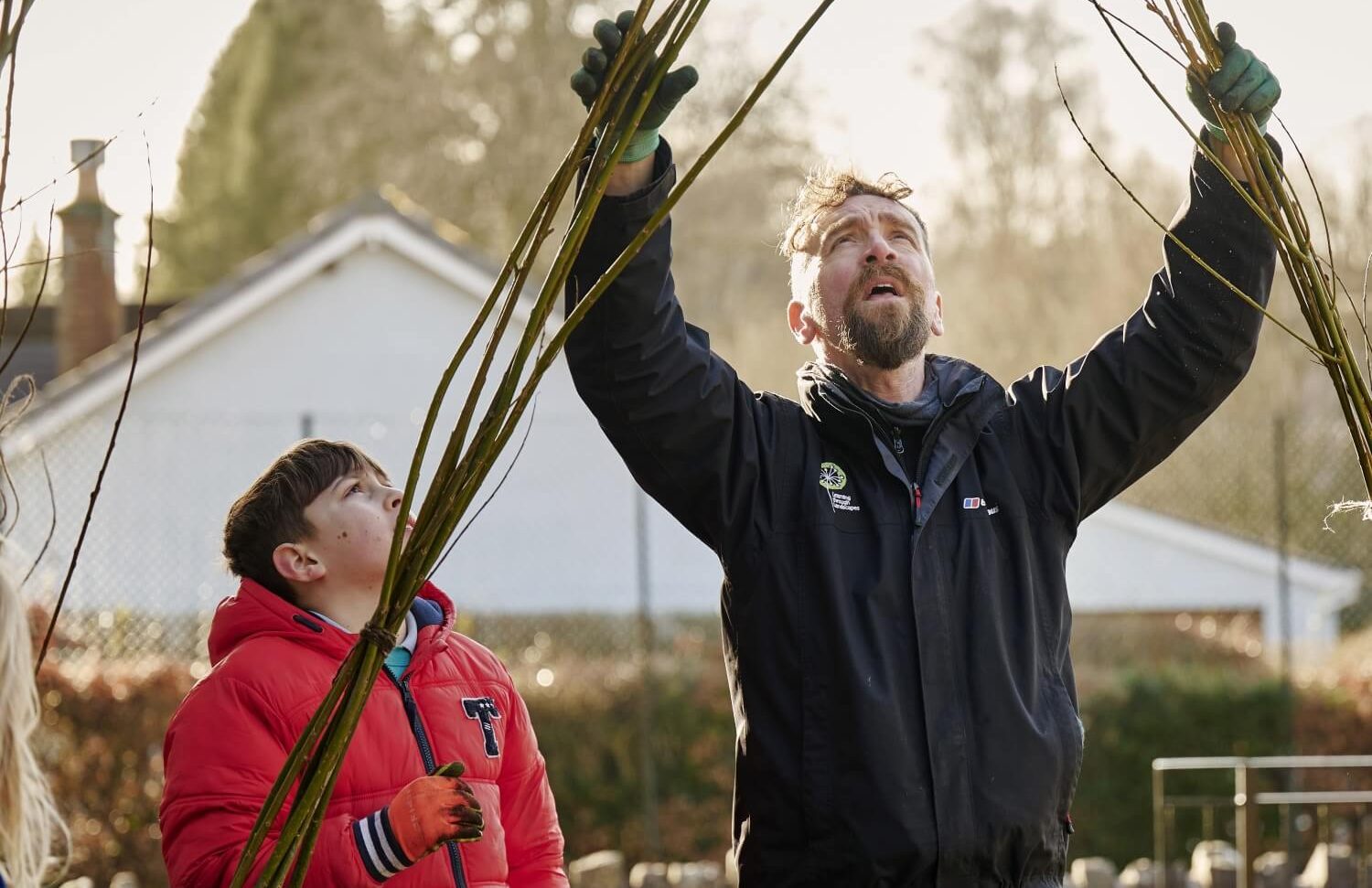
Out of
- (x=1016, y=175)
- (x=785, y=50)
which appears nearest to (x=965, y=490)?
(x=785, y=50)

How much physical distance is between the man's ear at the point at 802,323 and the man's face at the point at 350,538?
2.53 ft

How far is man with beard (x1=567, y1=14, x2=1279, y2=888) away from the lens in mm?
2330

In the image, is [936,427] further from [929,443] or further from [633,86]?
[633,86]

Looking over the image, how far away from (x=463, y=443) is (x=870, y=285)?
0.98m

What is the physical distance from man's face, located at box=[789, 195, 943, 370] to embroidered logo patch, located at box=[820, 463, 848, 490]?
0.21m

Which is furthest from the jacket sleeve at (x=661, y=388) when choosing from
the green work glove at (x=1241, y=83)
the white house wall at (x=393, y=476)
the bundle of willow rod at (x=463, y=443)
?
the white house wall at (x=393, y=476)

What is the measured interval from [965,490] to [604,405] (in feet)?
1.84

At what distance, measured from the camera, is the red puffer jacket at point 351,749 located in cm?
222

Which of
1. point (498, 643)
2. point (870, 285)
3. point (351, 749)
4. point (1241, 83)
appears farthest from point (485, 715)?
point (498, 643)

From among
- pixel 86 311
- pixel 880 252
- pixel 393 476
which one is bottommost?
pixel 880 252

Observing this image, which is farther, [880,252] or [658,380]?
[880,252]

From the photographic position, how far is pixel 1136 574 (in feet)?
48.7

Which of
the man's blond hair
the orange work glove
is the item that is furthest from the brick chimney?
Answer: the orange work glove

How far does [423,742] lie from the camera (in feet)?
8.07
